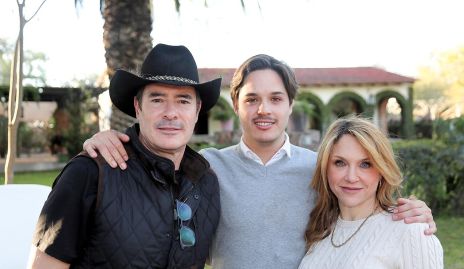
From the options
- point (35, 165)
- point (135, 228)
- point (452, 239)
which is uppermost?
point (135, 228)

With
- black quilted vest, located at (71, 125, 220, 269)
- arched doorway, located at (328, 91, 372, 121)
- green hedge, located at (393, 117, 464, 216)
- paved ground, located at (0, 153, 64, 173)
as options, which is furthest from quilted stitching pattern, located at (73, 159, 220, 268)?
arched doorway, located at (328, 91, 372, 121)

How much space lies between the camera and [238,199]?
3.07 metres

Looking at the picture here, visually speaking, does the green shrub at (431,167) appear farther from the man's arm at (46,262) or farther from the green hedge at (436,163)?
the man's arm at (46,262)

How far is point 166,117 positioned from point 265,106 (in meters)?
0.73

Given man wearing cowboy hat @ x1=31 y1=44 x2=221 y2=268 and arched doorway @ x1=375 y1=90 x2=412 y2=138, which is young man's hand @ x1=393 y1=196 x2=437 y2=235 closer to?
man wearing cowboy hat @ x1=31 y1=44 x2=221 y2=268

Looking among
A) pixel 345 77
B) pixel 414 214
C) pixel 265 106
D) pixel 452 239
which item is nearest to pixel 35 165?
pixel 345 77

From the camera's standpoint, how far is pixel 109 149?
255 centimetres

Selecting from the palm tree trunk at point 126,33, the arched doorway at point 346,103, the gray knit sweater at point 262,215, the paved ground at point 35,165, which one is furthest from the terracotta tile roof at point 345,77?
the gray knit sweater at point 262,215

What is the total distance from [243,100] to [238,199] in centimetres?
60

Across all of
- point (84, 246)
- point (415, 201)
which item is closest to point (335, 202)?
point (415, 201)

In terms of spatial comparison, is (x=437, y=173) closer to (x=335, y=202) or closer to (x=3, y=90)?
(x=335, y=202)

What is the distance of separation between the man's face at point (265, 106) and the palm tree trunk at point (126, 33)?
253cm

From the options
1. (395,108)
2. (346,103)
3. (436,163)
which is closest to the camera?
(436,163)

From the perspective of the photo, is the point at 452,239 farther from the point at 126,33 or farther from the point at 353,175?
the point at 353,175
